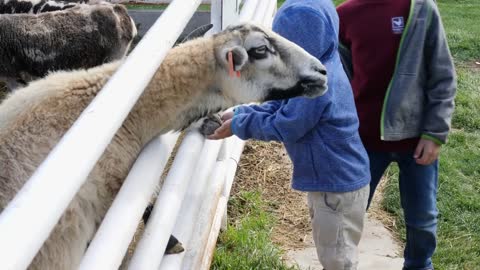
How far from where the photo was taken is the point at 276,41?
2725 millimetres

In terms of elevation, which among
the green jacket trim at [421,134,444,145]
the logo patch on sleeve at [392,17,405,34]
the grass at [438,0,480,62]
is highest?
the logo patch on sleeve at [392,17,405,34]

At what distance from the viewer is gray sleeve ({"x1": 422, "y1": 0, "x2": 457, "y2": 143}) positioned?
313 cm

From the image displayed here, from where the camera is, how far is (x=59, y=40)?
577 centimetres

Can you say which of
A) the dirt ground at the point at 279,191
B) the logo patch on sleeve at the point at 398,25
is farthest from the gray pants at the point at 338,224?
the dirt ground at the point at 279,191

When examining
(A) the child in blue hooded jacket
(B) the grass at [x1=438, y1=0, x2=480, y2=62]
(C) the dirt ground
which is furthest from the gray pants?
(B) the grass at [x1=438, y1=0, x2=480, y2=62]

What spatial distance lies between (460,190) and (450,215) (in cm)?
38

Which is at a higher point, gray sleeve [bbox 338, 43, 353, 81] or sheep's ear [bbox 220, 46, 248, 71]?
sheep's ear [bbox 220, 46, 248, 71]

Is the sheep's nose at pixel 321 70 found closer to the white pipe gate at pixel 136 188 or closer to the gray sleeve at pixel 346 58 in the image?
the white pipe gate at pixel 136 188

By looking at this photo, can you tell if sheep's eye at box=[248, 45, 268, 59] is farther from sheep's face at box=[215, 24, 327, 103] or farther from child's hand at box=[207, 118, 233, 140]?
child's hand at box=[207, 118, 233, 140]

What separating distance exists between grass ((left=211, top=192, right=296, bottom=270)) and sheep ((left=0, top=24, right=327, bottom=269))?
1035 millimetres

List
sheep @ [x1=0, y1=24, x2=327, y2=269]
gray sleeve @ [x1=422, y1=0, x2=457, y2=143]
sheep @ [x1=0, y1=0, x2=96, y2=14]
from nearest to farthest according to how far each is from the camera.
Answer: sheep @ [x1=0, y1=24, x2=327, y2=269], gray sleeve @ [x1=422, y1=0, x2=457, y2=143], sheep @ [x1=0, y1=0, x2=96, y2=14]

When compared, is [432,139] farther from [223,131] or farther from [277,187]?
[277,187]

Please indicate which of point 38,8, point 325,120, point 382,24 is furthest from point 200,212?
point 38,8

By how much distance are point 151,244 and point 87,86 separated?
0.71 metres
